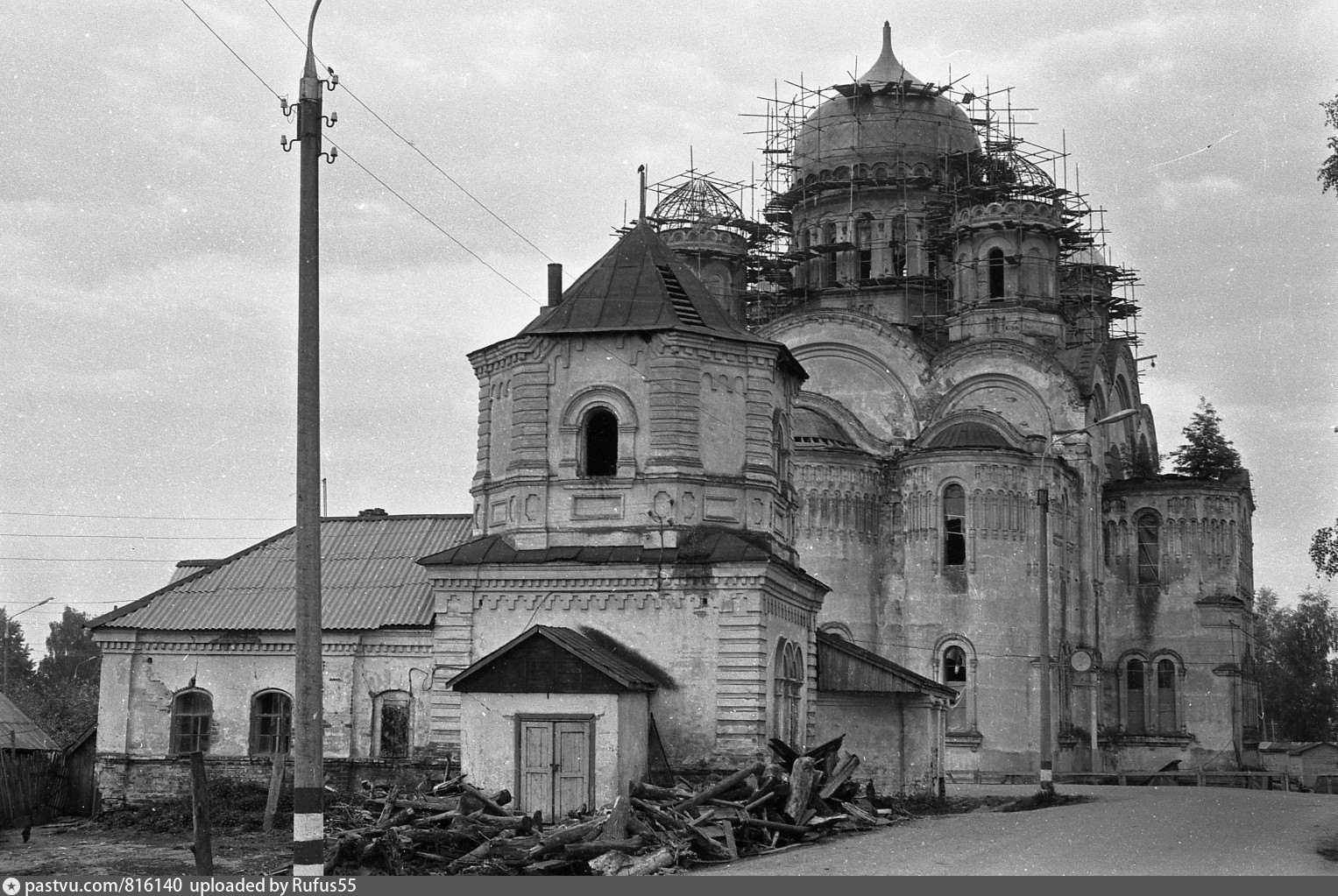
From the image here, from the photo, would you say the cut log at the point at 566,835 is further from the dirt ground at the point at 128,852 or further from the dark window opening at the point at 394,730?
the dark window opening at the point at 394,730

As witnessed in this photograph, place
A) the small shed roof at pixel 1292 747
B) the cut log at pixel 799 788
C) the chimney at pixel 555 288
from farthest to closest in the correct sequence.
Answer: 1. the small shed roof at pixel 1292 747
2. the chimney at pixel 555 288
3. the cut log at pixel 799 788

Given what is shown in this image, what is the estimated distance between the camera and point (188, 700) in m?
31.5

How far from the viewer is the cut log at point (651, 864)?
20219 mm

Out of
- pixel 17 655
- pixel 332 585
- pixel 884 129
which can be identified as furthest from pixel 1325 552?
pixel 17 655

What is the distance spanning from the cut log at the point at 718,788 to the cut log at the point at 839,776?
1822 mm

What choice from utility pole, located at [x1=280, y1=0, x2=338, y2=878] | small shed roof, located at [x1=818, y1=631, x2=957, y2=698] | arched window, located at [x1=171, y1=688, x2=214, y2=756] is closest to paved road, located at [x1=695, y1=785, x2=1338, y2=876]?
small shed roof, located at [x1=818, y1=631, x2=957, y2=698]

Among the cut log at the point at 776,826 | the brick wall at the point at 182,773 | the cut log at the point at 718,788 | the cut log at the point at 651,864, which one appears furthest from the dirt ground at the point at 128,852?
the cut log at the point at 776,826

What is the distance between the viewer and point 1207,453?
54.9 metres

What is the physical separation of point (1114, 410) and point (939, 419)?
7503mm

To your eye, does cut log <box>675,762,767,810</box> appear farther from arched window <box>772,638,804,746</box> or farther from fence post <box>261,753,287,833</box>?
fence post <box>261,753,287,833</box>

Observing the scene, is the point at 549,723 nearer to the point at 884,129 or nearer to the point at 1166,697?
the point at 1166,697

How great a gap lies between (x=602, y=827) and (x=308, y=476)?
331 inches

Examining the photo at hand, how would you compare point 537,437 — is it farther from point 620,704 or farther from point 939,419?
point 939,419

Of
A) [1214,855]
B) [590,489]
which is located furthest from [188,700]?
[1214,855]
